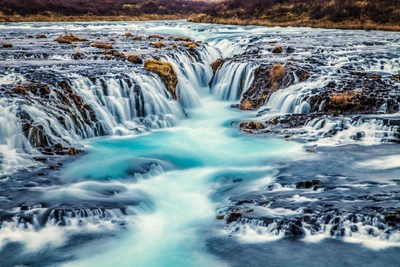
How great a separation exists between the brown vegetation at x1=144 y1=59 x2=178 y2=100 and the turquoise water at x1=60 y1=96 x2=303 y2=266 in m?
2.35

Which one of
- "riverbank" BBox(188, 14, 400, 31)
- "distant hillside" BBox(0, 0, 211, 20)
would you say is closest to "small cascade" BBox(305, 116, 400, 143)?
"riverbank" BBox(188, 14, 400, 31)

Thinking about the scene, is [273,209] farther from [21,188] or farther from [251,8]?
[251,8]

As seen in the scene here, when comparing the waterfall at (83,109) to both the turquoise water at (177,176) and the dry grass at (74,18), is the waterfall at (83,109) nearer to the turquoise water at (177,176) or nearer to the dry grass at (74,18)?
the turquoise water at (177,176)

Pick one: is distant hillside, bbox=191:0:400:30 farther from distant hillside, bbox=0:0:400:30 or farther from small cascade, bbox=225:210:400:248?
small cascade, bbox=225:210:400:248

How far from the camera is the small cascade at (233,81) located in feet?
72.8

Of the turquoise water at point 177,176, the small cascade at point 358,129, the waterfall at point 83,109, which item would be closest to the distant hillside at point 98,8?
the waterfall at point 83,109

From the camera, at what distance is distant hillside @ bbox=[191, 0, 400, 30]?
39487mm

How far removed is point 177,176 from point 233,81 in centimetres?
1057

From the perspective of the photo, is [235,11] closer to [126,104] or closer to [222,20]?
[222,20]

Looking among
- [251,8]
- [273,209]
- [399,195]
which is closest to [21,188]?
[273,209]

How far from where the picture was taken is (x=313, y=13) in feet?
147

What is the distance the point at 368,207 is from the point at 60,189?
7.45 meters

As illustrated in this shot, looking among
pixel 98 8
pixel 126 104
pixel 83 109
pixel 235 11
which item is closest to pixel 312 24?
pixel 235 11

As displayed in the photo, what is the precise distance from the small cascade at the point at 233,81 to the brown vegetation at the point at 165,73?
280 cm
